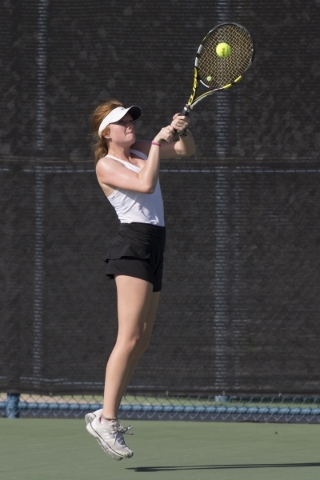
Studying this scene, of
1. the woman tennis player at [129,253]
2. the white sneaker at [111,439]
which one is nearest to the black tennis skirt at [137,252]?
Result: the woman tennis player at [129,253]

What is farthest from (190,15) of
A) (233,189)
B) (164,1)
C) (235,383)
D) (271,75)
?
(235,383)

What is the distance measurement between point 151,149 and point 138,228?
32 centimetres

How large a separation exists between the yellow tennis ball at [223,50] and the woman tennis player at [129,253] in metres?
0.45

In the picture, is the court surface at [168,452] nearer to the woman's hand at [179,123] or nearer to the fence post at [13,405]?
the fence post at [13,405]

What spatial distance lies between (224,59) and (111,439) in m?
1.66

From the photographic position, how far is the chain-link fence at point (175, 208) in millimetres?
5367

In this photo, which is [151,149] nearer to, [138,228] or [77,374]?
[138,228]

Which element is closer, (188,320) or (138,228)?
(138,228)

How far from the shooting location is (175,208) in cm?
545

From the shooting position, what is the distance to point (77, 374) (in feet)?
18.3

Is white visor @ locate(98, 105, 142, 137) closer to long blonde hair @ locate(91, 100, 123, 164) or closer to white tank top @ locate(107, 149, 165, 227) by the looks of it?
long blonde hair @ locate(91, 100, 123, 164)

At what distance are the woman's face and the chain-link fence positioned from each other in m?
1.10

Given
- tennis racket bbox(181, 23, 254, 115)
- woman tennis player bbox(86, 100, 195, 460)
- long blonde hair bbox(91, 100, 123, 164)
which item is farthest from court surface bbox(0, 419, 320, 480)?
tennis racket bbox(181, 23, 254, 115)

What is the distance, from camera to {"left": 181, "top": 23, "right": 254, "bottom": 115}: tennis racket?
4555 mm
